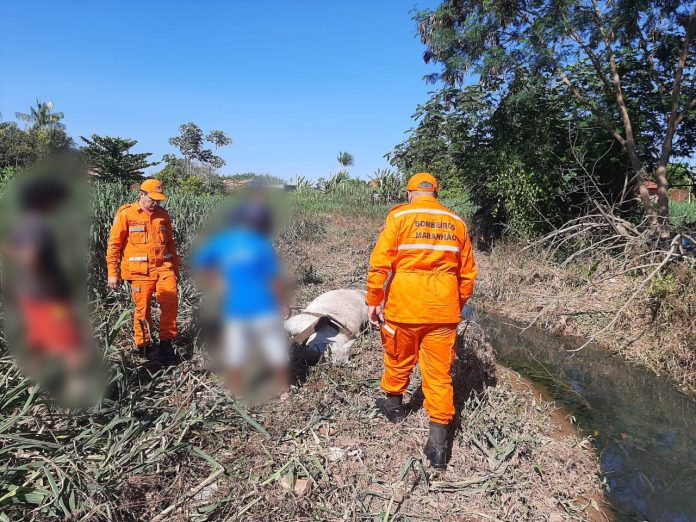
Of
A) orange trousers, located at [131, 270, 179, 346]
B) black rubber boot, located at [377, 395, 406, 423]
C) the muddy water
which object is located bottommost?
the muddy water

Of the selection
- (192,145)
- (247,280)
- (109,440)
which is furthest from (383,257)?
(192,145)

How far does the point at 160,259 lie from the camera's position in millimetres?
3816

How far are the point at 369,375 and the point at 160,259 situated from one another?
2.06m

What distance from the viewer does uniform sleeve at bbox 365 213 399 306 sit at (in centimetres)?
306

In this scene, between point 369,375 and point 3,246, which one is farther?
point 369,375

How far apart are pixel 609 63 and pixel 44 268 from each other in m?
10.3

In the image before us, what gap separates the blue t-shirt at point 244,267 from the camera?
8.67 ft

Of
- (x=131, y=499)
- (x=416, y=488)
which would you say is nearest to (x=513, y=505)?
(x=416, y=488)

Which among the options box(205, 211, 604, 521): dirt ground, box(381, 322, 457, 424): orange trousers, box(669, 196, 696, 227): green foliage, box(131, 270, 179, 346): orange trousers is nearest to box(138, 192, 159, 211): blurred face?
box(131, 270, 179, 346): orange trousers

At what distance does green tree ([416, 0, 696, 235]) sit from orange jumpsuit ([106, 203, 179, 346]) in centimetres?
766

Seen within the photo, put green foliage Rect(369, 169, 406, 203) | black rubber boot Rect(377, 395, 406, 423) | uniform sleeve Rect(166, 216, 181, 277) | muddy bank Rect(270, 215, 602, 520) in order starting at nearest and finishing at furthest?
muddy bank Rect(270, 215, 602, 520), black rubber boot Rect(377, 395, 406, 423), uniform sleeve Rect(166, 216, 181, 277), green foliage Rect(369, 169, 406, 203)

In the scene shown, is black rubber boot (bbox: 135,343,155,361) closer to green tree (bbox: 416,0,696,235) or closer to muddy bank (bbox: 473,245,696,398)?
muddy bank (bbox: 473,245,696,398)

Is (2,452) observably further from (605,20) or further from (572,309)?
(605,20)

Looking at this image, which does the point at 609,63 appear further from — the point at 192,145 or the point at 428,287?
the point at 192,145
